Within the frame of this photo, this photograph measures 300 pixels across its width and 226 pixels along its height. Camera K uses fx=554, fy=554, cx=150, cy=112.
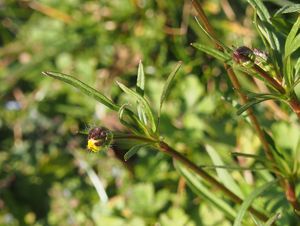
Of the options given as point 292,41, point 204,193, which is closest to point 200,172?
point 204,193

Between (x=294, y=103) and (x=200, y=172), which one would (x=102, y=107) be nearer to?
(x=200, y=172)

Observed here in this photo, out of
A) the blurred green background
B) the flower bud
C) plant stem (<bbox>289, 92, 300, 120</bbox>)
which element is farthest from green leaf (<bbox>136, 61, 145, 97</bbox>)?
the blurred green background

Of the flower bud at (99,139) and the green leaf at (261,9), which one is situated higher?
the green leaf at (261,9)

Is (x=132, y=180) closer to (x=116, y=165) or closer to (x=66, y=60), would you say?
(x=116, y=165)

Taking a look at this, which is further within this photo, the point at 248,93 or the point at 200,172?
the point at 200,172

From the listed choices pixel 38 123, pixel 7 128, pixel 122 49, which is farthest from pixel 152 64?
pixel 7 128

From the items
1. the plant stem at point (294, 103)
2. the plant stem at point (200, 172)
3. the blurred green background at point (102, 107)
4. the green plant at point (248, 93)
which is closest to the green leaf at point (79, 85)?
the green plant at point (248, 93)

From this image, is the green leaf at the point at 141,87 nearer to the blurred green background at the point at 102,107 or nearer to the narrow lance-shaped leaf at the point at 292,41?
the narrow lance-shaped leaf at the point at 292,41
